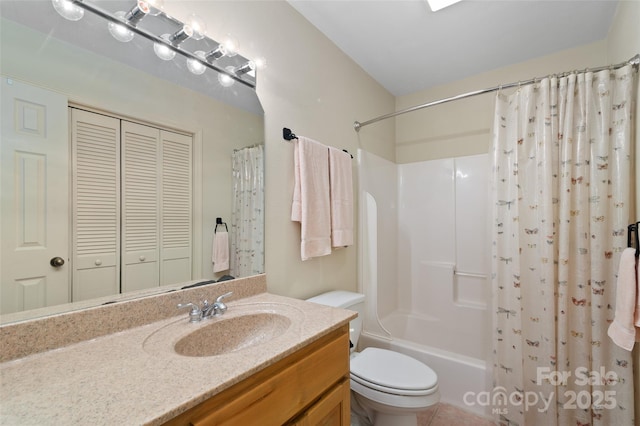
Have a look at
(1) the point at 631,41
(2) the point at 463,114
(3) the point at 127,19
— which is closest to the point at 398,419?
(3) the point at 127,19

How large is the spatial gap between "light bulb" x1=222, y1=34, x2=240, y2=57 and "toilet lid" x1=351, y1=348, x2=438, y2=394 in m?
1.70

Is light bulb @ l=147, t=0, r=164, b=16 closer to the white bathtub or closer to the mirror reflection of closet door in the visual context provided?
the mirror reflection of closet door

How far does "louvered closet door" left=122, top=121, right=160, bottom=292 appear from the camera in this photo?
3.12 ft

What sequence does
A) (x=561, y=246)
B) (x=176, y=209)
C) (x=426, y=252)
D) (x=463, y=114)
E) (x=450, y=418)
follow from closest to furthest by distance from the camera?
(x=176, y=209), (x=561, y=246), (x=450, y=418), (x=463, y=114), (x=426, y=252)

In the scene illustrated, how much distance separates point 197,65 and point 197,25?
0.49ft

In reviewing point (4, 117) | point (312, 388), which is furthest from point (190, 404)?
point (4, 117)

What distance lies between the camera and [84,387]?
0.59 m

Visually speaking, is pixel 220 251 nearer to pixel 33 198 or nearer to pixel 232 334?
pixel 232 334

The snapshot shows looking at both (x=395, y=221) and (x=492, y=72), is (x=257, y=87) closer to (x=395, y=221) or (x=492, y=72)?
(x=395, y=221)

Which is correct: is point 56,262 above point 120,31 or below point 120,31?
below

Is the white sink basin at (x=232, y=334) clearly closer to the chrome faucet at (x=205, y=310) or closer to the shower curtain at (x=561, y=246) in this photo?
the chrome faucet at (x=205, y=310)

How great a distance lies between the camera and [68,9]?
0.86m

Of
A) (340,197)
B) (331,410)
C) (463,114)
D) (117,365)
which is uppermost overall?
(463,114)

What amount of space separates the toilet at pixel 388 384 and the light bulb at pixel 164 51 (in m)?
1.36
